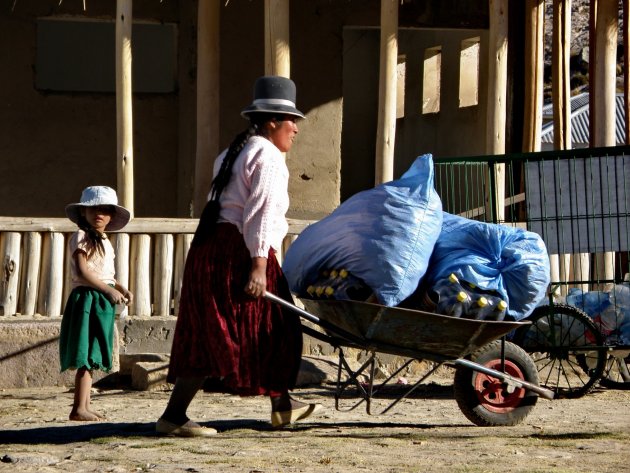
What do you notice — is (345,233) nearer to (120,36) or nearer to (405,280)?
(405,280)

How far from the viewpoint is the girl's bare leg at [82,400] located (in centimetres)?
793

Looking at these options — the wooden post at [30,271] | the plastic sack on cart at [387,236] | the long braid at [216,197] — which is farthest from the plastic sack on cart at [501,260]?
the wooden post at [30,271]

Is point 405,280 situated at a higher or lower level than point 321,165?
lower

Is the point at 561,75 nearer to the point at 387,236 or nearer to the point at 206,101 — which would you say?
the point at 206,101

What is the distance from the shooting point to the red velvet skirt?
6.86 m

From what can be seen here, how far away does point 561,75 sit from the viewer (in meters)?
13.3

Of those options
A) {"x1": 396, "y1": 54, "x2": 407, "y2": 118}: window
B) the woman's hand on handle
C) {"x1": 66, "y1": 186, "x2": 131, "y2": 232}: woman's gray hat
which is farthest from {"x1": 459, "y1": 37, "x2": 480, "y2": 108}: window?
the woman's hand on handle

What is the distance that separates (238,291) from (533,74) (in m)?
6.83

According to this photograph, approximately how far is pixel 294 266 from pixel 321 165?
529 cm

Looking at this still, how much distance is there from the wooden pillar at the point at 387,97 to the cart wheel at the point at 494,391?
3274 mm

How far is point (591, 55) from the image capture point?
1281 centimetres

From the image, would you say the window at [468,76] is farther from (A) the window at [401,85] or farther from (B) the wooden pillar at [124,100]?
(B) the wooden pillar at [124,100]

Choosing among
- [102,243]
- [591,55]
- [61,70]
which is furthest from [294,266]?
[61,70]

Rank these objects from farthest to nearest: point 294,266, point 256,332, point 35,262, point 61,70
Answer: point 61,70 → point 35,262 → point 294,266 → point 256,332
